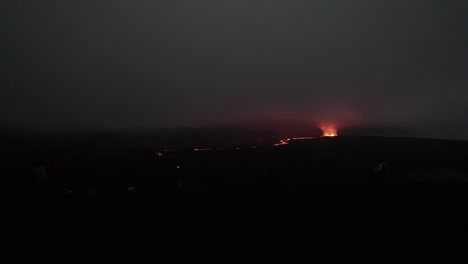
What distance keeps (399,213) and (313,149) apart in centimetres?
3195

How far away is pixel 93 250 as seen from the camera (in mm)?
18578

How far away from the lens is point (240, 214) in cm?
2453

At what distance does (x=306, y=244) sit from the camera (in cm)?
1991

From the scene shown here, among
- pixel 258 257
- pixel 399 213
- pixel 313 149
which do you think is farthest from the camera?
pixel 313 149

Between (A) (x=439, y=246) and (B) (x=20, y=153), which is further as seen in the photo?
(B) (x=20, y=153)

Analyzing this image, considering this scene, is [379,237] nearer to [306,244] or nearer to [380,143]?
[306,244]

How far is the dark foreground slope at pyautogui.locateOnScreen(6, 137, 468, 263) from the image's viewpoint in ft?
61.6

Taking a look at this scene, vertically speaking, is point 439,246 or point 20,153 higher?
point 20,153

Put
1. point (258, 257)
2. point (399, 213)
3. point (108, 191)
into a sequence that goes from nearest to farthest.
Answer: point (258, 257), point (399, 213), point (108, 191)

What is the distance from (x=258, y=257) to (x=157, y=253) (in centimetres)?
534

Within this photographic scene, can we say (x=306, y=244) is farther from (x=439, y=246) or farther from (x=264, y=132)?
(x=264, y=132)

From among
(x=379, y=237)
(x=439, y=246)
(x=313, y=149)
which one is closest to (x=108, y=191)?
(x=379, y=237)

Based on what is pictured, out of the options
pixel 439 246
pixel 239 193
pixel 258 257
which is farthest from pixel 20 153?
pixel 439 246

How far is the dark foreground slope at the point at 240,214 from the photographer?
61.6 feet
